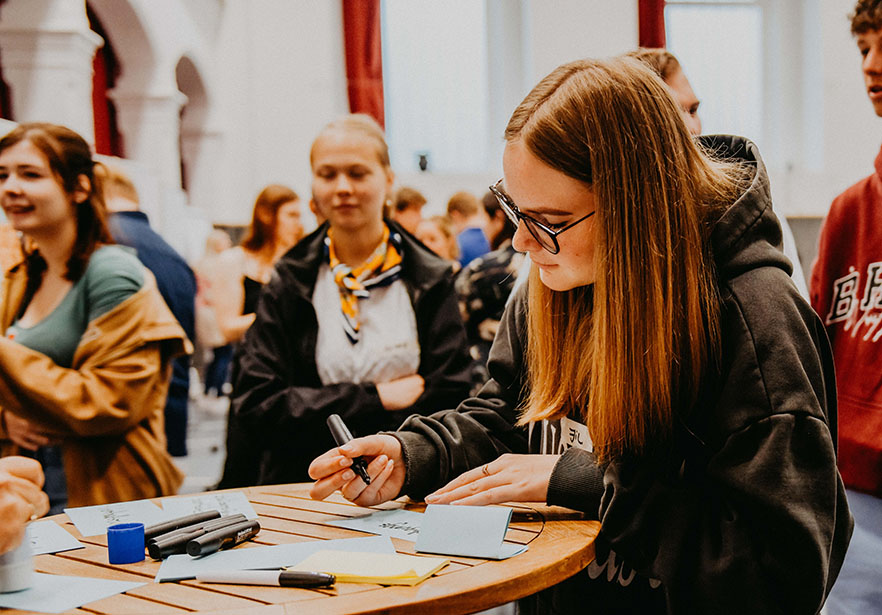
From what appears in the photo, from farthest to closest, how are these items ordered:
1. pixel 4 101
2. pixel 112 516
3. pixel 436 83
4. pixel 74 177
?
pixel 436 83 < pixel 4 101 < pixel 74 177 < pixel 112 516

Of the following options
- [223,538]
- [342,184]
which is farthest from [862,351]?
[223,538]

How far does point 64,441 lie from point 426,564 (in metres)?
1.44

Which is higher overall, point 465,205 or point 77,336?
point 465,205

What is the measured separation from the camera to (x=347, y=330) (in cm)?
221

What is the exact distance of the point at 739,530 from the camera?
1.13 meters

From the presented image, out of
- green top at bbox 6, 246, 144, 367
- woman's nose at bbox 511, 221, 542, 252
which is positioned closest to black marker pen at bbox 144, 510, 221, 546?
woman's nose at bbox 511, 221, 542, 252

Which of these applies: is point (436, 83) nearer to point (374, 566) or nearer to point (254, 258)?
point (254, 258)

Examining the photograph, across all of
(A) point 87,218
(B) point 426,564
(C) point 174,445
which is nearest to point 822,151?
(C) point 174,445

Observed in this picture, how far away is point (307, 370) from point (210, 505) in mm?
743

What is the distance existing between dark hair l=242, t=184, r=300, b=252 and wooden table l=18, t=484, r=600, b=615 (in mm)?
2473

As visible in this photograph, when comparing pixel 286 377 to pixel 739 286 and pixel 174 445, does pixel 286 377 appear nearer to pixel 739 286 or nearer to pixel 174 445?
pixel 739 286

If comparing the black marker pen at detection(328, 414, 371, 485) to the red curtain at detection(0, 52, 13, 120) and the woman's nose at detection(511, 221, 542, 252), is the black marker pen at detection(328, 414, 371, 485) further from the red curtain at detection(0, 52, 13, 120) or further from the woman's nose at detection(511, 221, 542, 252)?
the red curtain at detection(0, 52, 13, 120)

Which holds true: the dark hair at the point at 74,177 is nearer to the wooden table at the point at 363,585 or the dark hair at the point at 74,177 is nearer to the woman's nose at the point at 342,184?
the woman's nose at the point at 342,184

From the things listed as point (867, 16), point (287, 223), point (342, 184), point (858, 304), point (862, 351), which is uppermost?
point (867, 16)
